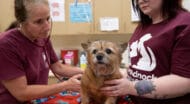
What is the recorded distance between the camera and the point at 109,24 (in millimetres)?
3066

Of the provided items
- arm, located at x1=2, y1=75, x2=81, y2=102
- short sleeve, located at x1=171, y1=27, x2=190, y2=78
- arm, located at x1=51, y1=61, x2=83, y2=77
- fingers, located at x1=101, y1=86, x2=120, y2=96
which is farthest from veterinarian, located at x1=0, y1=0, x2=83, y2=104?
short sleeve, located at x1=171, y1=27, x2=190, y2=78

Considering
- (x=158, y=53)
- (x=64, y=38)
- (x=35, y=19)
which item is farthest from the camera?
(x=64, y=38)

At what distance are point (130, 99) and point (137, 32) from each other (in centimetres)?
32

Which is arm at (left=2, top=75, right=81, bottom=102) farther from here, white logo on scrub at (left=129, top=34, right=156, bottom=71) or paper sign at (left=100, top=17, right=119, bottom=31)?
paper sign at (left=100, top=17, right=119, bottom=31)

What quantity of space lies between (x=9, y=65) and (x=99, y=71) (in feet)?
1.36

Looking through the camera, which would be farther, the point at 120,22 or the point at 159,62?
the point at 120,22

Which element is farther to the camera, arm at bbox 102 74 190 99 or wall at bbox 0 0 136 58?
wall at bbox 0 0 136 58

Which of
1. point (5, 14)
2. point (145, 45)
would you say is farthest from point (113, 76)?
point (5, 14)

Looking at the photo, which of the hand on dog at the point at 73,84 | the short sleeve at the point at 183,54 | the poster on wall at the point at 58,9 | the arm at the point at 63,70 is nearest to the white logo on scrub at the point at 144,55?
the short sleeve at the point at 183,54

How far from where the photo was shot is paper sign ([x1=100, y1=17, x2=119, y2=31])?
10.0 feet

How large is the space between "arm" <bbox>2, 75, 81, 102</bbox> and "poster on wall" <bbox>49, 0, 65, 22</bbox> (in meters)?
1.77

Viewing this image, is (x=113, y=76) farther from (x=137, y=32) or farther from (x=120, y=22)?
(x=120, y=22)

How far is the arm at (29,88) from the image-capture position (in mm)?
1367

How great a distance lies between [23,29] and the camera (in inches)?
57.5
